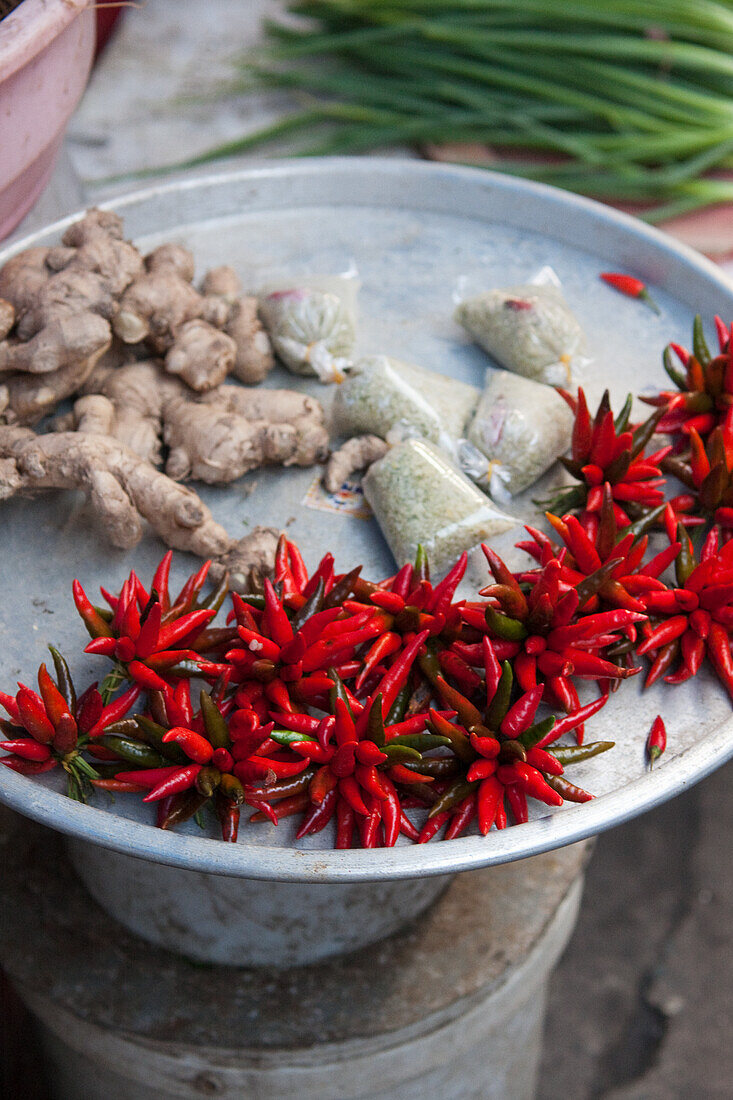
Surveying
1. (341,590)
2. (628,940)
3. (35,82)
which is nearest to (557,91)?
(35,82)

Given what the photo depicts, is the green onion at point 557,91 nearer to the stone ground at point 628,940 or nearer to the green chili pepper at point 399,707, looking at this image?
the stone ground at point 628,940

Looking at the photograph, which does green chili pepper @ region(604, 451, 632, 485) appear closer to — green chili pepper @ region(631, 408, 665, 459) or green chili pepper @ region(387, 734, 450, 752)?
green chili pepper @ region(631, 408, 665, 459)

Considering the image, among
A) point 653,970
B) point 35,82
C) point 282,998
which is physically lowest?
point 653,970

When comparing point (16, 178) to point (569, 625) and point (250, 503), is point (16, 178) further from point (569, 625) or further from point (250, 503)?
point (569, 625)

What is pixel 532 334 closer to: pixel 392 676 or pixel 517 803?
pixel 392 676

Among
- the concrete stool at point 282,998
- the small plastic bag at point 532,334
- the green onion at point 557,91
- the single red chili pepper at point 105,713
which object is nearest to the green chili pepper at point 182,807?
the single red chili pepper at point 105,713

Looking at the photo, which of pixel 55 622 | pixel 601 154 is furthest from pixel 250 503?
pixel 601 154
